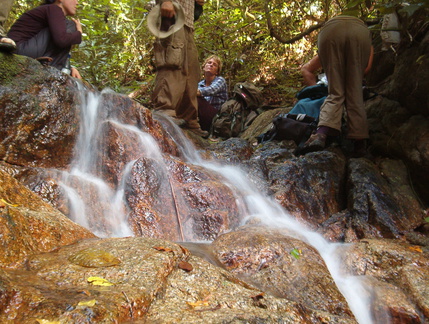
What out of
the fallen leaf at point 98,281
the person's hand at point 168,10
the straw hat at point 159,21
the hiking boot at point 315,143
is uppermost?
the person's hand at point 168,10

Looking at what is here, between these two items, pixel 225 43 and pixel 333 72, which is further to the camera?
pixel 225 43

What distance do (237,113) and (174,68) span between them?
2158 mm

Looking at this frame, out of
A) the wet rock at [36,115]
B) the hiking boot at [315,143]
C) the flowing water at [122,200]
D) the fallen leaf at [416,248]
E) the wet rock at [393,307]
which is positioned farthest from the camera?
the hiking boot at [315,143]

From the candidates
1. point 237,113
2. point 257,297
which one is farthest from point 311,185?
point 237,113

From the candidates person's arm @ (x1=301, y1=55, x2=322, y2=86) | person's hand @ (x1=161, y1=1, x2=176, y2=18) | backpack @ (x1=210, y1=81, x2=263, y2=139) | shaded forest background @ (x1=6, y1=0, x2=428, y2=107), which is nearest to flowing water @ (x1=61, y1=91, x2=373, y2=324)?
person's hand @ (x1=161, y1=1, x2=176, y2=18)

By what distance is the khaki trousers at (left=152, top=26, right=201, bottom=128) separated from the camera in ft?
19.6

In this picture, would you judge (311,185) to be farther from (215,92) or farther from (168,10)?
(215,92)

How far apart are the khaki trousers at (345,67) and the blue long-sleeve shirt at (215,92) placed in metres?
3.36

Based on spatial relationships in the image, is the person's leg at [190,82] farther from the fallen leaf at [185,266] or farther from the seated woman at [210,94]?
the fallen leaf at [185,266]

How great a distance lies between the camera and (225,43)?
10633 mm

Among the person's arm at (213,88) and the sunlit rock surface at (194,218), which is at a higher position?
the person's arm at (213,88)

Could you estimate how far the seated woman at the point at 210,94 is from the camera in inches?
311

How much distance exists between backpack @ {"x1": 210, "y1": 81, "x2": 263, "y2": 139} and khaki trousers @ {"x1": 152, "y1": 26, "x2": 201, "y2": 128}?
4.04 ft

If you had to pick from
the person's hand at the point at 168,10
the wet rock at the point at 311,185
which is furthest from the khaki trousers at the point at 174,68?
the wet rock at the point at 311,185
